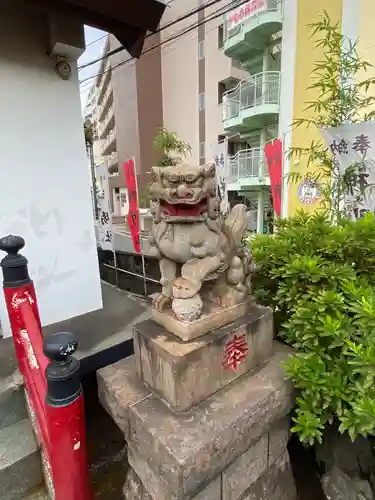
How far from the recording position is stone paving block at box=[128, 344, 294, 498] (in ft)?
4.62

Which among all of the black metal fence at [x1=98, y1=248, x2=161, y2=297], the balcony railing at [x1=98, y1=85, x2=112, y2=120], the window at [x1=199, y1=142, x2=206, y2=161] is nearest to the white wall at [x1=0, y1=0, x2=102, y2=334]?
the black metal fence at [x1=98, y1=248, x2=161, y2=297]

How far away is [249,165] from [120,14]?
31.6 ft

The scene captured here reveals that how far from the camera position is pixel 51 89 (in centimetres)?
286

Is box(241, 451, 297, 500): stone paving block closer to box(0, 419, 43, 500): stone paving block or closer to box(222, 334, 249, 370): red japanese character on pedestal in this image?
box(222, 334, 249, 370): red japanese character on pedestal

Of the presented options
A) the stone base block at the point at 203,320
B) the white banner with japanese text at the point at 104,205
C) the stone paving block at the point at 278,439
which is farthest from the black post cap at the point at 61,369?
the white banner with japanese text at the point at 104,205

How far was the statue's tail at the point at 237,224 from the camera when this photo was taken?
6.30 feet

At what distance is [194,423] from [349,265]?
54.9 inches

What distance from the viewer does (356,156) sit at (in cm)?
318

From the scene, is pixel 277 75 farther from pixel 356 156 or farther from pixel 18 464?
pixel 18 464

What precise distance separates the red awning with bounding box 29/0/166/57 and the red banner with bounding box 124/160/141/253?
289 cm

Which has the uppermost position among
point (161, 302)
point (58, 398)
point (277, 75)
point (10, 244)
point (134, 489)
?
point (277, 75)

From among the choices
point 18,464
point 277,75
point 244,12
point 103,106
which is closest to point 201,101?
point 244,12

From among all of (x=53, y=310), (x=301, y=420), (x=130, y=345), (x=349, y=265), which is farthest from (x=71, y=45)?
(x=301, y=420)

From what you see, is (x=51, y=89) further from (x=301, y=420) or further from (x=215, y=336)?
(x=301, y=420)
